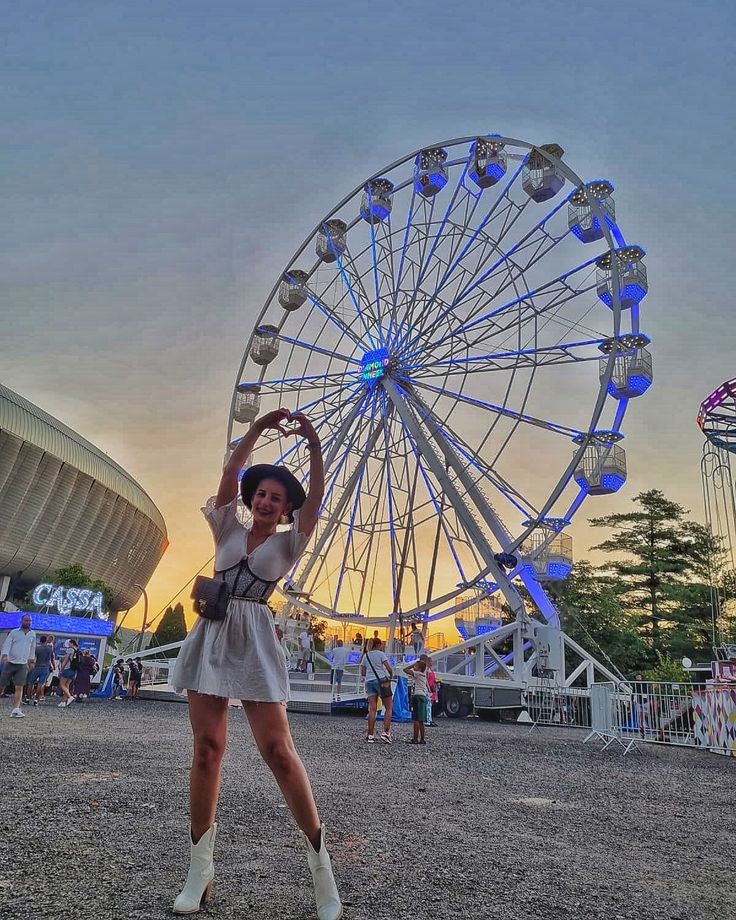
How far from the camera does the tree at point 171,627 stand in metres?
73.3

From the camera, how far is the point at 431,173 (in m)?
23.0

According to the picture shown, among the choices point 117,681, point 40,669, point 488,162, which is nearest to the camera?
point 40,669

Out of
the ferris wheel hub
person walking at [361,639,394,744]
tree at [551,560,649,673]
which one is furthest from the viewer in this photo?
tree at [551,560,649,673]

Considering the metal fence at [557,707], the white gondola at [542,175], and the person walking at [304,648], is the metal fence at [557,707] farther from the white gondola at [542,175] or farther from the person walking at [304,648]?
the white gondola at [542,175]

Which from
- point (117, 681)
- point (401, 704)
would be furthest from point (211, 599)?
point (117, 681)

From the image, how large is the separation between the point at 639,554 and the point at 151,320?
29.5 m

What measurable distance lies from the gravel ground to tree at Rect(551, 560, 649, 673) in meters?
28.4

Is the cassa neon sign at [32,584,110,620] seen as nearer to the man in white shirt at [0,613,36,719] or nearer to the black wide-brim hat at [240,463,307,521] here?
the man in white shirt at [0,613,36,719]

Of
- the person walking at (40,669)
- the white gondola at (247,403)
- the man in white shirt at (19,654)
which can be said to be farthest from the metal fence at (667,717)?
the white gondola at (247,403)

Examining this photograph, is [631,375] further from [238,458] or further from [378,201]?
[238,458]

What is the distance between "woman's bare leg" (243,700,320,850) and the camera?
2854mm

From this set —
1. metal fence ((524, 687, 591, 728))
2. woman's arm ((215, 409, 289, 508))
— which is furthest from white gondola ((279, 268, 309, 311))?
woman's arm ((215, 409, 289, 508))

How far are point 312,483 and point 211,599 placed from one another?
693 millimetres

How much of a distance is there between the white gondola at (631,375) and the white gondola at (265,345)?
11.3 meters
